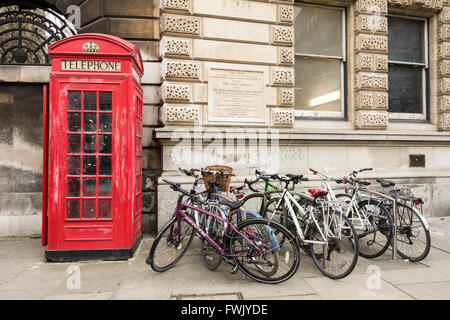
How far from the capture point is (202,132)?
544 cm

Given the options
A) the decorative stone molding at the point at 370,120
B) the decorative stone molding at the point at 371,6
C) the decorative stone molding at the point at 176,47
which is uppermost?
the decorative stone molding at the point at 371,6

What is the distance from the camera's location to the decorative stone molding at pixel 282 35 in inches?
230

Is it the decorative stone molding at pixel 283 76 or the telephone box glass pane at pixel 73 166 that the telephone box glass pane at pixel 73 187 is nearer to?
the telephone box glass pane at pixel 73 166

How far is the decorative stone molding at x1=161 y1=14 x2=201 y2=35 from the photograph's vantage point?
540cm

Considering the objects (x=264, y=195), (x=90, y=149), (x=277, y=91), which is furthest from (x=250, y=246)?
(x=277, y=91)

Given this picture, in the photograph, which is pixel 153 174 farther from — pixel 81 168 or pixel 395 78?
pixel 395 78

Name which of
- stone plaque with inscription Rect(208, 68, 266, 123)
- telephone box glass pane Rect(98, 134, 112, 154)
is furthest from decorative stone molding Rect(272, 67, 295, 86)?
telephone box glass pane Rect(98, 134, 112, 154)

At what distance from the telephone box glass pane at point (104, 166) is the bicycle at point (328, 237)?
263 centimetres

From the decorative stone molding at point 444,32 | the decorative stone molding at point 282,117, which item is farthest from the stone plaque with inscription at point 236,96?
the decorative stone molding at point 444,32

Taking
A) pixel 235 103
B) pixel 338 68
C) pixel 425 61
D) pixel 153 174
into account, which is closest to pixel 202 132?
pixel 235 103

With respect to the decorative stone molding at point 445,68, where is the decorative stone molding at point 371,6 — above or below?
above

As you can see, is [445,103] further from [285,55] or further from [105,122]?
[105,122]

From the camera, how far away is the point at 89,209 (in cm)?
416

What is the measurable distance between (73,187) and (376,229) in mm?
4485
